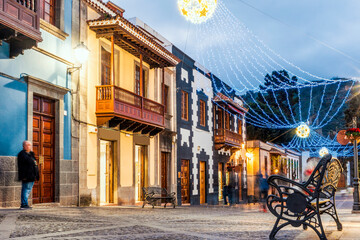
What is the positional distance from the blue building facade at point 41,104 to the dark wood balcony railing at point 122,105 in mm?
1651

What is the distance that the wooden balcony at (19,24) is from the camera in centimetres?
1124

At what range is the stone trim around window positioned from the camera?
45.3 ft

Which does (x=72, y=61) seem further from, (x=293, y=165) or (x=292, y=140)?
(x=293, y=165)

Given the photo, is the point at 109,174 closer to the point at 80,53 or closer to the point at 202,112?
the point at 80,53

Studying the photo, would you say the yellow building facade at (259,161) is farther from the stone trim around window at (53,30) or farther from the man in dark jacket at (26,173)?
the man in dark jacket at (26,173)

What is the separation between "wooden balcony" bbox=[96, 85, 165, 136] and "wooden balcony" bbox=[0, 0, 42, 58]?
457cm

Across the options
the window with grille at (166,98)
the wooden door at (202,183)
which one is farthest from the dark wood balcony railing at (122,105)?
the wooden door at (202,183)

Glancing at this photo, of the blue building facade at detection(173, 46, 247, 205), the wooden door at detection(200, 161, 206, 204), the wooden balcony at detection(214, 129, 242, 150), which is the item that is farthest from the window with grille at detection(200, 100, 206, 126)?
the wooden door at detection(200, 161, 206, 204)

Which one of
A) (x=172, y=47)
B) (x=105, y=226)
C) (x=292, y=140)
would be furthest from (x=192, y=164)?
(x=292, y=140)

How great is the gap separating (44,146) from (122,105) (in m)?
3.89

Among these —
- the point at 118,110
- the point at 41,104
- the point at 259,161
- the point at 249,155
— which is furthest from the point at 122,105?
the point at 259,161

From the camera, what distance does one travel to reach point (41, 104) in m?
14.0

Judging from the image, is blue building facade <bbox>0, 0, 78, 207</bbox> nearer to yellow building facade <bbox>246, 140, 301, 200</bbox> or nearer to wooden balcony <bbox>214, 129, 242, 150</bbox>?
wooden balcony <bbox>214, 129, 242, 150</bbox>

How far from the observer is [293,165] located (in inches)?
2335
